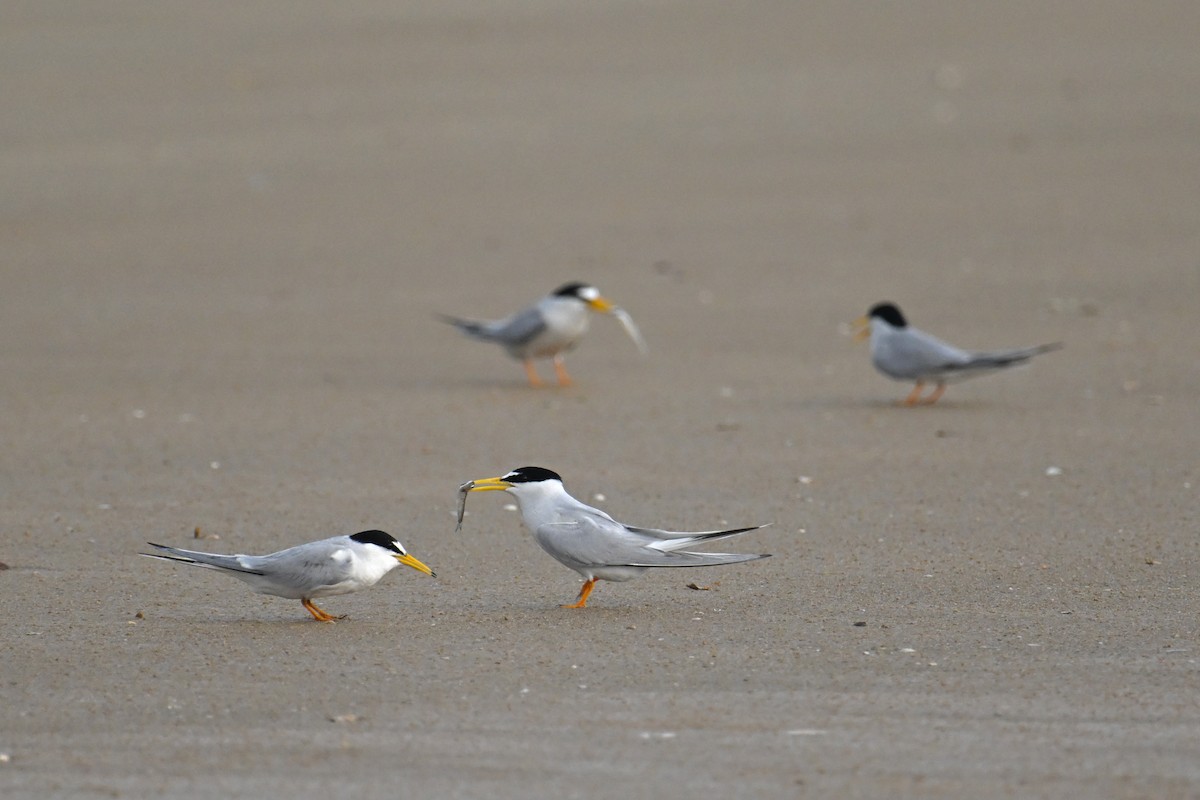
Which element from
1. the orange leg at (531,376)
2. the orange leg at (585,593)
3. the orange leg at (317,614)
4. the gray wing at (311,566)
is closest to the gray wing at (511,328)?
the orange leg at (531,376)

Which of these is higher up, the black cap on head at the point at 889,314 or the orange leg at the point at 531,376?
the black cap on head at the point at 889,314

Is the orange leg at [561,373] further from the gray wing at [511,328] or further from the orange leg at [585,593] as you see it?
the orange leg at [585,593]

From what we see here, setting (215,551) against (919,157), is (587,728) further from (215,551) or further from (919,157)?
(919,157)

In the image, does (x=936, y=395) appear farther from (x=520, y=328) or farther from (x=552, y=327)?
(x=520, y=328)

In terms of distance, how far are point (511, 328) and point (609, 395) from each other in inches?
37.8

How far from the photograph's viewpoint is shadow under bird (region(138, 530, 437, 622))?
204 inches

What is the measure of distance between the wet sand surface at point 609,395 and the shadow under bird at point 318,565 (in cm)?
16

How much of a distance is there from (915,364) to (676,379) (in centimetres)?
158

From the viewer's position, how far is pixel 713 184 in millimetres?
15297

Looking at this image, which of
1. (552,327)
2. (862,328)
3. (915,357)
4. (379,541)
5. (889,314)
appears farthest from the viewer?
(862,328)

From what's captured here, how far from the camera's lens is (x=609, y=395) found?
9.73 m

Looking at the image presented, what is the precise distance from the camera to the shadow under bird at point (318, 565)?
5180 millimetres

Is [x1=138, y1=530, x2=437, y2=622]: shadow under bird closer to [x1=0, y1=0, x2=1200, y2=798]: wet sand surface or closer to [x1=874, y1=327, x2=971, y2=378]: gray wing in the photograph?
[x1=0, y1=0, x2=1200, y2=798]: wet sand surface

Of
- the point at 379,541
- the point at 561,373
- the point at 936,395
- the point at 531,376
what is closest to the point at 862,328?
the point at 936,395
